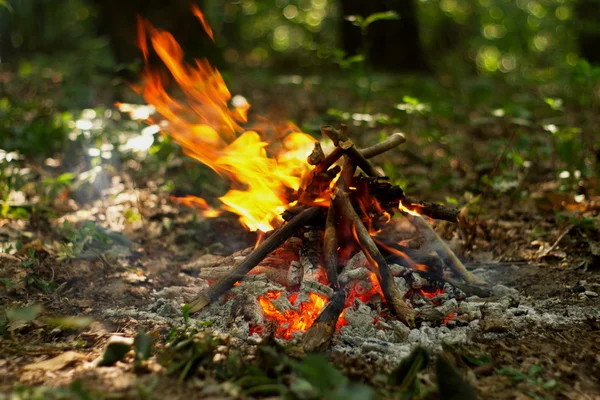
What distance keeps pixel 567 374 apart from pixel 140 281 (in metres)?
2.56

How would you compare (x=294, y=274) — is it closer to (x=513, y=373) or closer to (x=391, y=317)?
(x=391, y=317)

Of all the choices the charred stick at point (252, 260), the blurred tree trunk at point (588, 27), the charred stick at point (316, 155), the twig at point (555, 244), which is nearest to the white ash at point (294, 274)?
the charred stick at point (252, 260)

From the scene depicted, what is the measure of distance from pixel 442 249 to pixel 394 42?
6.15 meters

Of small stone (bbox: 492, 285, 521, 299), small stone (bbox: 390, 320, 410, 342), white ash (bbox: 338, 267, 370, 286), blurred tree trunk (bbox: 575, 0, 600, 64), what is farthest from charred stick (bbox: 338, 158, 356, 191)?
blurred tree trunk (bbox: 575, 0, 600, 64)

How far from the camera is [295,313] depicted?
3016 mm

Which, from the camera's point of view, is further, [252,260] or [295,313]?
[252,260]

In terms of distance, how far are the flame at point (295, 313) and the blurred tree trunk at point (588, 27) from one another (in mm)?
8015

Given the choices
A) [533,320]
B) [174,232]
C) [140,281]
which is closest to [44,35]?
[174,232]

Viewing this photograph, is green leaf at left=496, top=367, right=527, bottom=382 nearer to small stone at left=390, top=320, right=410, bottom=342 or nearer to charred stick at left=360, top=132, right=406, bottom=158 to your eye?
small stone at left=390, top=320, right=410, bottom=342

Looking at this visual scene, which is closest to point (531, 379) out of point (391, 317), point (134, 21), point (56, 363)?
point (391, 317)

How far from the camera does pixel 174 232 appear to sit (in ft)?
14.7

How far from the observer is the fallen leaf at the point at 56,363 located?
96.6 inches

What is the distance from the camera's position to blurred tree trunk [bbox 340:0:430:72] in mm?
8797

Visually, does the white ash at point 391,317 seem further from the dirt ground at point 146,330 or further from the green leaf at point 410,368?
the green leaf at point 410,368
